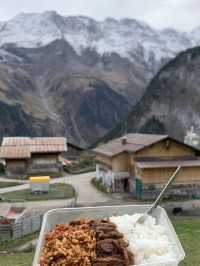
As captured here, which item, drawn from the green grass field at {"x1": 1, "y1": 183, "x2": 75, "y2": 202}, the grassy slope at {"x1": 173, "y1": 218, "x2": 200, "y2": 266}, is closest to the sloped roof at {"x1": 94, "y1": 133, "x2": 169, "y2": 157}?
the green grass field at {"x1": 1, "y1": 183, "x2": 75, "y2": 202}

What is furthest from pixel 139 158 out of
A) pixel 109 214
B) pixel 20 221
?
pixel 109 214

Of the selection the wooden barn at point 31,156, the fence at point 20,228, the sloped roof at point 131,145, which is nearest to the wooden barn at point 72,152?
the wooden barn at point 31,156

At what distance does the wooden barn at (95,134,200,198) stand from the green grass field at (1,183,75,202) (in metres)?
4.37

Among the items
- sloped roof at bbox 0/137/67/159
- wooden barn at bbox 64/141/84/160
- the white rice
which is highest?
the white rice

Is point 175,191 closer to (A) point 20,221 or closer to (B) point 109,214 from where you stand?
(A) point 20,221

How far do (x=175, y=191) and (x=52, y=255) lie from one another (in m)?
34.6

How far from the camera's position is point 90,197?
38219mm

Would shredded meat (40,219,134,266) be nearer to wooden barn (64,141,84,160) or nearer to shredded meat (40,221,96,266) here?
shredded meat (40,221,96,266)

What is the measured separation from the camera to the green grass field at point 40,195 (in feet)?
123

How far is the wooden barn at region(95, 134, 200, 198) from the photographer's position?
37906 millimetres

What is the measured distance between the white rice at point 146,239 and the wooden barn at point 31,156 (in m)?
48.5

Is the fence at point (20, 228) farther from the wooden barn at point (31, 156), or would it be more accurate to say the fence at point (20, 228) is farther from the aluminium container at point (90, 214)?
the wooden barn at point (31, 156)

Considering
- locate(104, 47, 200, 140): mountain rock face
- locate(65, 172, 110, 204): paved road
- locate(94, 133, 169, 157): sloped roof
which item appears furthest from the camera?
locate(104, 47, 200, 140): mountain rock face

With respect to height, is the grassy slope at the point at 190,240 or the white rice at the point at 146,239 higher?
the white rice at the point at 146,239
